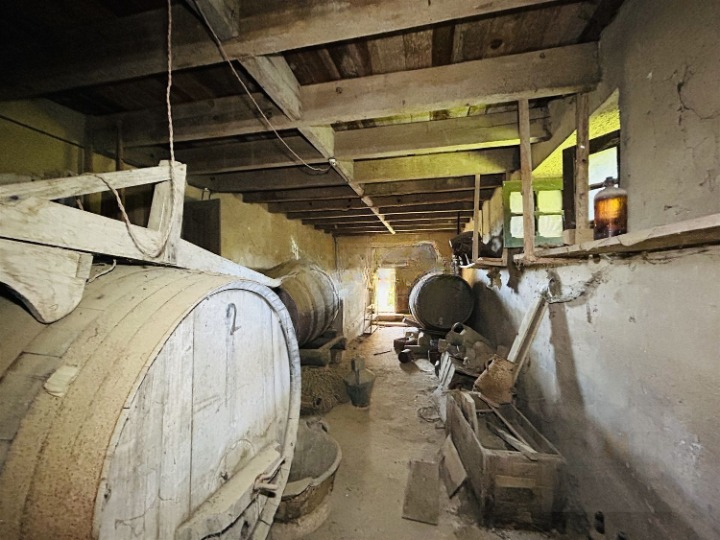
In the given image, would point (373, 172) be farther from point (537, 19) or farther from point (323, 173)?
point (537, 19)

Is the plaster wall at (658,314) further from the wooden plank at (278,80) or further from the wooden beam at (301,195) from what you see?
the wooden beam at (301,195)

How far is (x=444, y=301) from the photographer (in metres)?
6.71

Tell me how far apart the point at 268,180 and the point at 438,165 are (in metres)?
2.43

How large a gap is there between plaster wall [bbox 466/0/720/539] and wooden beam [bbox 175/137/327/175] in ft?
8.84

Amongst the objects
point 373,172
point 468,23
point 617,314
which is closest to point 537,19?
point 468,23

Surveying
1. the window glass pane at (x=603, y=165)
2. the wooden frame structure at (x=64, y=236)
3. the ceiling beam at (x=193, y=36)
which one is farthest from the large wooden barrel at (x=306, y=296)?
the window glass pane at (x=603, y=165)

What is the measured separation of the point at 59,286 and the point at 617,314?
311 cm

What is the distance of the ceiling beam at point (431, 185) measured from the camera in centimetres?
469

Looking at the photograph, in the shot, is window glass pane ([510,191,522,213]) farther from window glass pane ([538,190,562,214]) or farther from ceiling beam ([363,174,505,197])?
ceiling beam ([363,174,505,197])

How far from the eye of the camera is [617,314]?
2.16m

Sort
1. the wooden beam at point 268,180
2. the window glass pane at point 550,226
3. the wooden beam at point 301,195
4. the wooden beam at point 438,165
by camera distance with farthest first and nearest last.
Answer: the wooden beam at point 301,195 → the wooden beam at point 268,180 → the wooden beam at point 438,165 → the window glass pane at point 550,226

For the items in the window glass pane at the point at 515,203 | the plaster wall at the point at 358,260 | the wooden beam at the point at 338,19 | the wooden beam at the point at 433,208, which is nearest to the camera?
the wooden beam at the point at 338,19

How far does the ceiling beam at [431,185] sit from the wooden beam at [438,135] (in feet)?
4.64

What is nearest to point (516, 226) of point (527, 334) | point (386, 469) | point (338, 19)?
point (527, 334)
